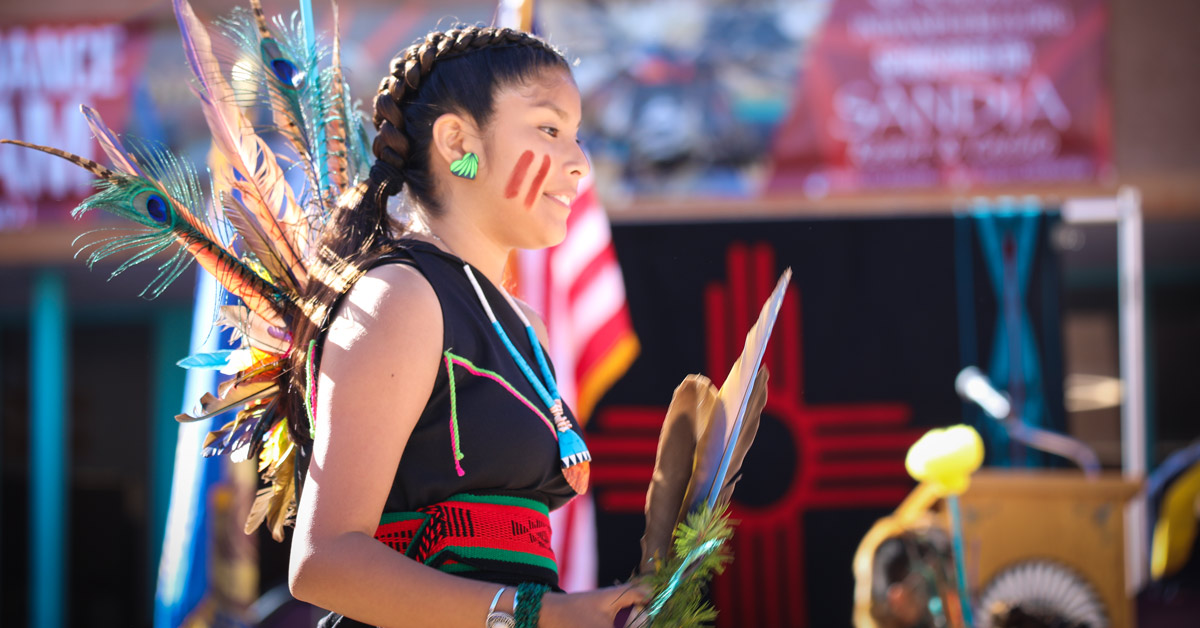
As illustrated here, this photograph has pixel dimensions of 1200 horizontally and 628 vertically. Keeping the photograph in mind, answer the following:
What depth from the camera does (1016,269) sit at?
4.97 metres

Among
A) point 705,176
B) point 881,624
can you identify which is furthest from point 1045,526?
point 705,176

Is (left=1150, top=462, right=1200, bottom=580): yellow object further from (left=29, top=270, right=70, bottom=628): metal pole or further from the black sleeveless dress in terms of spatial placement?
(left=29, top=270, right=70, bottom=628): metal pole

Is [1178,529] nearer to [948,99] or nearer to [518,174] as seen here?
[948,99]

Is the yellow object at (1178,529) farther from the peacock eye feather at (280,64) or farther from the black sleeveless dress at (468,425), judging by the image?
the peacock eye feather at (280,64)

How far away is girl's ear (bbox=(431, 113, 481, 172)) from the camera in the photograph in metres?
1.25

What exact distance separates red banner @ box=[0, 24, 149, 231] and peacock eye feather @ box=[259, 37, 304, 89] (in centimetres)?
513

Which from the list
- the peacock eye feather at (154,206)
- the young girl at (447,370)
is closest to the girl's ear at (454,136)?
the young girl at (447,370)

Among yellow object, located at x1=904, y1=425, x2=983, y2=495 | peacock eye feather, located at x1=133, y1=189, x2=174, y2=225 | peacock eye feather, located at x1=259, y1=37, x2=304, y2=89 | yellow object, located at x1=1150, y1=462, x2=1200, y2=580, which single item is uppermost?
peacock eye feather, located at x1=259, y1=37, x2=304, y2=89

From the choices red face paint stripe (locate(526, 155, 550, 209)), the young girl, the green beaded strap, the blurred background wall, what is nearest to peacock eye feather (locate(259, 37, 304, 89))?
the young girl

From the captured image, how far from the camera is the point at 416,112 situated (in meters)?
1.29

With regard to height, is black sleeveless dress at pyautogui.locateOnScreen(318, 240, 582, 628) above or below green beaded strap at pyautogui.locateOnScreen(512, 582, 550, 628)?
above

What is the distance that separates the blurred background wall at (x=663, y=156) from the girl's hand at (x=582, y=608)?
4.06 m

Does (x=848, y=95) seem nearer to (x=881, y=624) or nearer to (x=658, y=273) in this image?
(x=658, y=273)

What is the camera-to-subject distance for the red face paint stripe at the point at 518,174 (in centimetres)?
125
